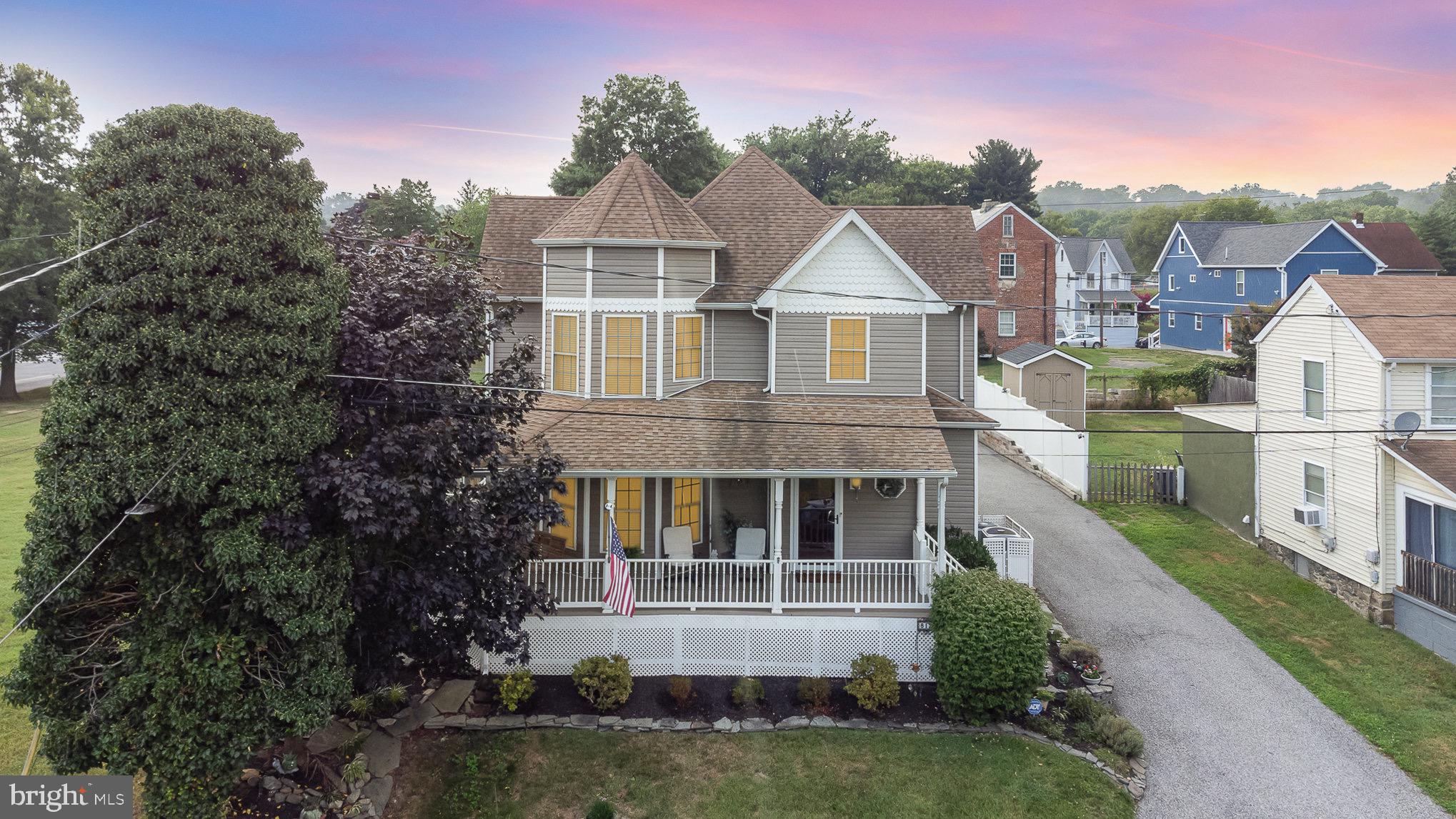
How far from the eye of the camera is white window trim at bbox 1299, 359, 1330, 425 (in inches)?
833

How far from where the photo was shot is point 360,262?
13.2 m

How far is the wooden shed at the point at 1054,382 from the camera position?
3656 cm

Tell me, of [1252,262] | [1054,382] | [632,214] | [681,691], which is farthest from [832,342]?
[1252,262]

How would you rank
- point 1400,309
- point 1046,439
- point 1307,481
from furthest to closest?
1. point 1046,439
2. point 1307,481
3. point 1400,309

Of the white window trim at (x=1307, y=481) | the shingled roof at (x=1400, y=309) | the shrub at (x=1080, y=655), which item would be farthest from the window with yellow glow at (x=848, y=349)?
the white window trim at (x=1307, y=481)

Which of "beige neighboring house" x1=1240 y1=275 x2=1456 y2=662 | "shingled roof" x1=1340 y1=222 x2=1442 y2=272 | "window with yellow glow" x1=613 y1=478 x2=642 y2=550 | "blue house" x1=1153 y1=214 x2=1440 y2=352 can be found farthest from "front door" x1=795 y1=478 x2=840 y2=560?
"shingled roof" x1=1340 y1=222 x2=1442 y2=272

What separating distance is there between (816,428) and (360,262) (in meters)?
9.14

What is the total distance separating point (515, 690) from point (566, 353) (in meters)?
7.36

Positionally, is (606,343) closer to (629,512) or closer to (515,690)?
(629,512)

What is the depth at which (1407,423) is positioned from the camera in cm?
1888

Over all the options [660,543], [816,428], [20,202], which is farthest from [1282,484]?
[20,202]

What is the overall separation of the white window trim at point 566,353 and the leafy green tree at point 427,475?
4.52 metres

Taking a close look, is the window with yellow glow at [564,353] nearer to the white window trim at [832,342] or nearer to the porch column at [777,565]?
the porch column at [777,565]

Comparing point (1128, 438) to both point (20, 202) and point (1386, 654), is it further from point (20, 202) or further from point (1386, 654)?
point (20, 202)
